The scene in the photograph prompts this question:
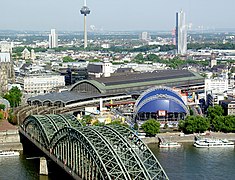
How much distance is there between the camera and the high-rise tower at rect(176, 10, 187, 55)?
3246 inches

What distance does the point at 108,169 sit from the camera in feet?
39.0

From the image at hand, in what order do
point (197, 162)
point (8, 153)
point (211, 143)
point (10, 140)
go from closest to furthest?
point (197, 162) < point (8, 153) < point (211, 143) < point (10, 140)

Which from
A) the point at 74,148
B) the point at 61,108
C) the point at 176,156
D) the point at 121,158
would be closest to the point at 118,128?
the point at 74,148

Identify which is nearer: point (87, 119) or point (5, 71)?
point (87, 119)

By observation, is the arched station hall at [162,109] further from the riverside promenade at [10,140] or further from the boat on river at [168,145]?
the riverside promenade at [10,140]

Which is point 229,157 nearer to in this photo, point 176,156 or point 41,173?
point 176,156

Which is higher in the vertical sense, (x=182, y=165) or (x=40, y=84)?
(x=40, y=84)

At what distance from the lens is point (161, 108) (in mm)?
25219

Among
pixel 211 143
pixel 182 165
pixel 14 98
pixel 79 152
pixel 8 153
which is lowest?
pixel 182 165

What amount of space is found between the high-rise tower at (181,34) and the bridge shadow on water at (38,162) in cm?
6087

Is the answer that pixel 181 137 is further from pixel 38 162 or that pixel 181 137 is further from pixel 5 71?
pixel 5 71

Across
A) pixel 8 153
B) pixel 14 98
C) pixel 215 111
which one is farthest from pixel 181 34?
pixel 8 153

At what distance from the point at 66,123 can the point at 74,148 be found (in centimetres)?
327

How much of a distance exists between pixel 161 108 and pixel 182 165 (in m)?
8.02
